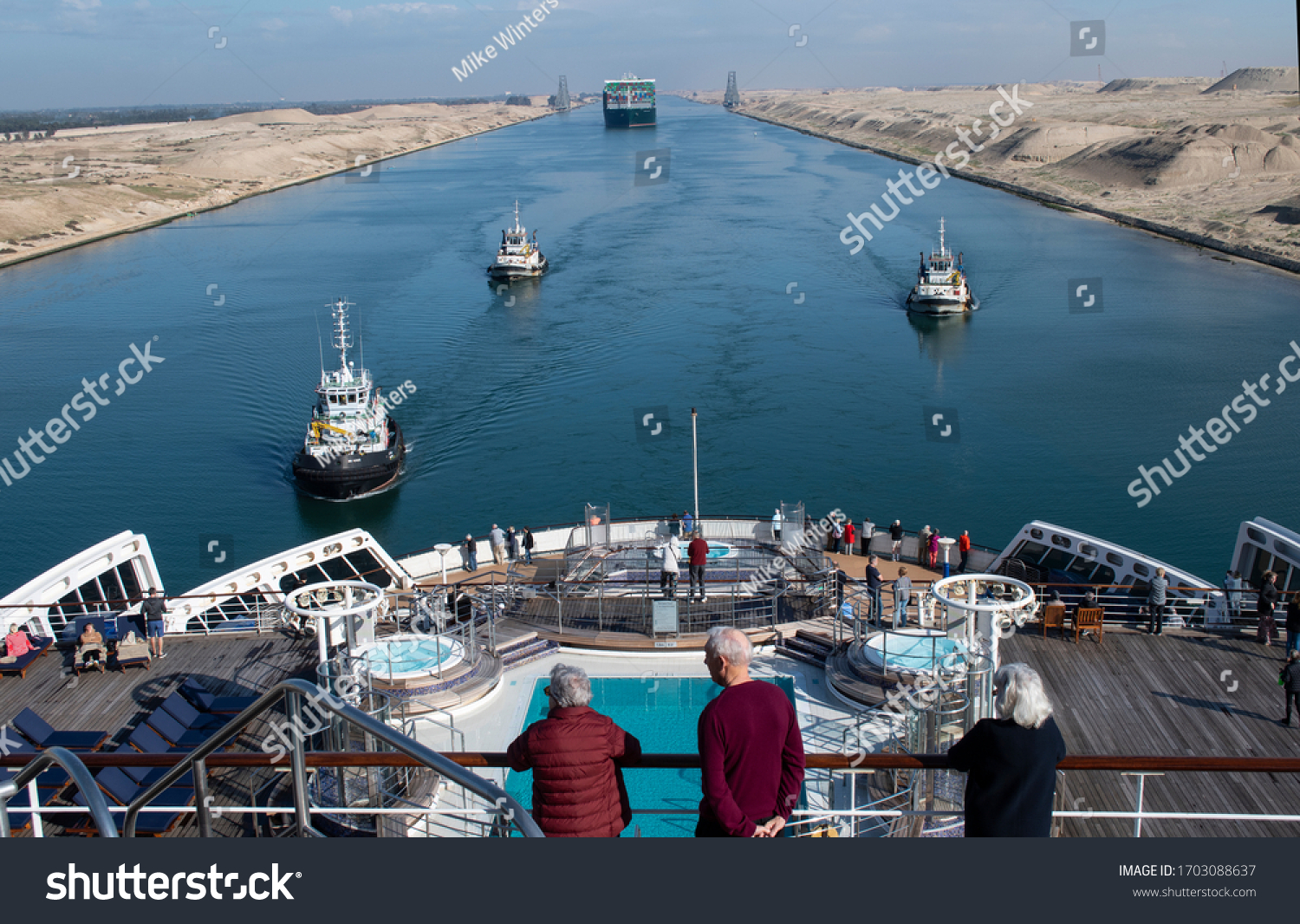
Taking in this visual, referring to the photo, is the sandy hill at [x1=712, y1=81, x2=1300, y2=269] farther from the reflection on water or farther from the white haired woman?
the white haired woman

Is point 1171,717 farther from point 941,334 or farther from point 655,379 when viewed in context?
point 941,334

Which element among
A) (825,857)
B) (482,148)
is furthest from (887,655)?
(482,148)

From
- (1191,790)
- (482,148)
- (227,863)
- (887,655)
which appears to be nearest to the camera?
(227,863)

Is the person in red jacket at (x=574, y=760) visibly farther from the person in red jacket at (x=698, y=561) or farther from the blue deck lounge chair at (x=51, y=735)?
the person in red jacket at (x=698, y=561)

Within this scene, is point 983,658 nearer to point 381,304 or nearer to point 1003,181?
point 381,304

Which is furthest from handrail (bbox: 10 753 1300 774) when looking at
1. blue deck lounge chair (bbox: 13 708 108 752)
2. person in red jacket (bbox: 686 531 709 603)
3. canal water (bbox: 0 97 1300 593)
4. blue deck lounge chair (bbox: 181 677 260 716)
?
canal water (bbox: 0 97 1300 593)

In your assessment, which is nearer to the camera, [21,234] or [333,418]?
[333,418]
